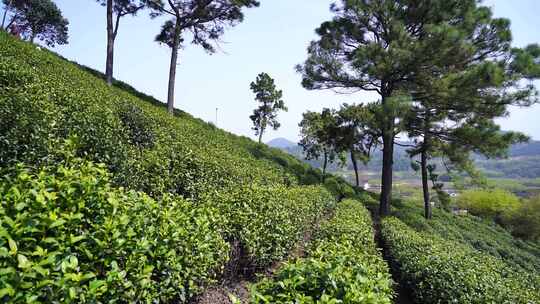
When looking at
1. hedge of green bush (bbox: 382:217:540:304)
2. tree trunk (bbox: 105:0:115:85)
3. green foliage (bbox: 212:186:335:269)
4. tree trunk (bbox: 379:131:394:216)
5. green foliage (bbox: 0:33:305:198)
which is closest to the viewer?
green foliage (bbox: 0:33:305:198)

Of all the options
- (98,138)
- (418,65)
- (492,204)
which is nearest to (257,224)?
(98,138)

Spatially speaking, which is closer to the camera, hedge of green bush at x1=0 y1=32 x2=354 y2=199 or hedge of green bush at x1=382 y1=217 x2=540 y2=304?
hedge of green bush at x1=0 y1=32 x2=354 y2=199

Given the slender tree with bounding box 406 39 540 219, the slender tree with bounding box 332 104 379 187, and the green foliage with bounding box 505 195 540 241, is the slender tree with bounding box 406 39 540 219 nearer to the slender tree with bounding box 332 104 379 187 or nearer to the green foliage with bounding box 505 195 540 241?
the slender tree with bounding box 332 104 379 187

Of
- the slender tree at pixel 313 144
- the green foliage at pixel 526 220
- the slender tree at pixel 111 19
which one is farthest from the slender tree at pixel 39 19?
the green foliage at pixel 526 220

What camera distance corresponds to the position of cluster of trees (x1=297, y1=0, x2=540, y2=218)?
14336 mm

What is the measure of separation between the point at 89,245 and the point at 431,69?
16.3 m

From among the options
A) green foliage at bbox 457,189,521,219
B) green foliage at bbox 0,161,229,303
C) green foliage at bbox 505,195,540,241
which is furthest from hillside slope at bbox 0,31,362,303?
green foliage at bbox 457,189,521,219

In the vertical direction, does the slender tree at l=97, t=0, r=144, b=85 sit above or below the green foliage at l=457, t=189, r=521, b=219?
above

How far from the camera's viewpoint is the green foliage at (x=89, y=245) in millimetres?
1792

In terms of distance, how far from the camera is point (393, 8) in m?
15.9

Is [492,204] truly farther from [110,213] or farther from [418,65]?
[110,213]

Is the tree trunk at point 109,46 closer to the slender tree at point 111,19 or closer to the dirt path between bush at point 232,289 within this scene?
the slender tree at point 111,19

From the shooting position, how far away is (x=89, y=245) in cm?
238

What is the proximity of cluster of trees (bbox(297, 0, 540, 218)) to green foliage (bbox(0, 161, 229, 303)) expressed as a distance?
12795 millimetres
